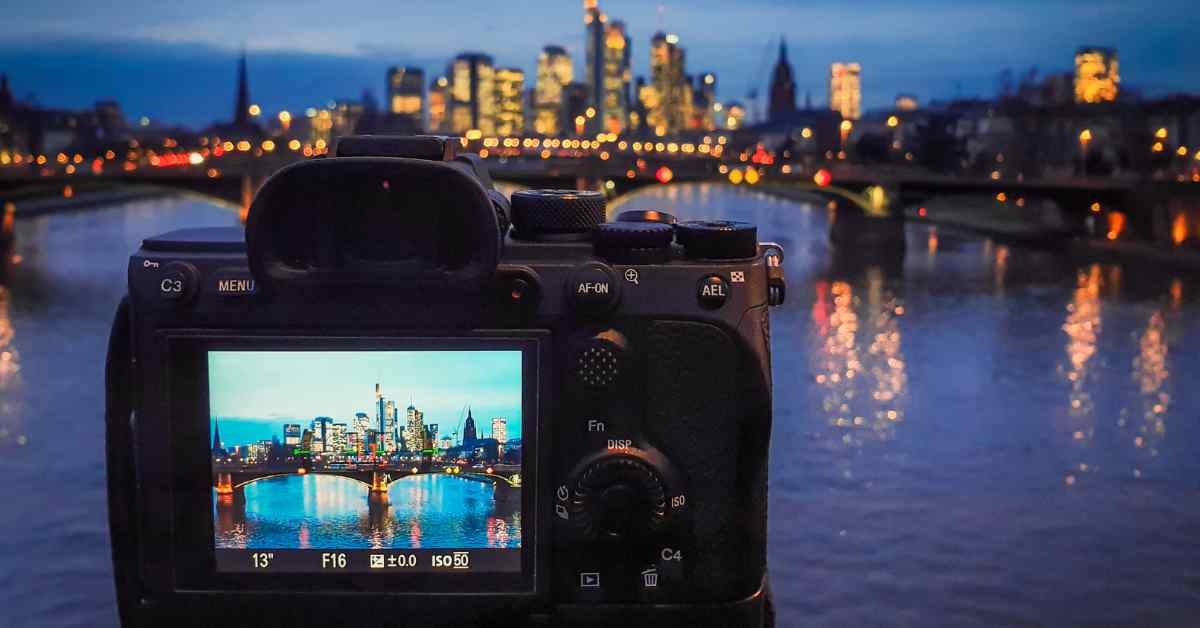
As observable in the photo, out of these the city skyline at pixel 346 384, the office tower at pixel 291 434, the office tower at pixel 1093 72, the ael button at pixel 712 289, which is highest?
the office tower at pixel 1093 72

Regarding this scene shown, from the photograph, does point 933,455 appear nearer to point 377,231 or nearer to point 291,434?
point 291,434

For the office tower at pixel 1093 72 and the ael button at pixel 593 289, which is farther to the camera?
the office tower at pixel 1093 72

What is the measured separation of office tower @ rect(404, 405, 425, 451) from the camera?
3676mm

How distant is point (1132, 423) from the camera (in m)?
25.0

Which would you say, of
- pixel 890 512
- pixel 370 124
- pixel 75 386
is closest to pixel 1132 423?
pixel 890 512

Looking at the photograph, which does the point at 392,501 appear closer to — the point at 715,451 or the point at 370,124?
the point at 715,451

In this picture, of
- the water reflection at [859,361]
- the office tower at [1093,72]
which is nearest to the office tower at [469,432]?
the water reflection at [859,361]

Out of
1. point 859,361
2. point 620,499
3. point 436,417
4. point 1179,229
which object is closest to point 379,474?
point 436,417

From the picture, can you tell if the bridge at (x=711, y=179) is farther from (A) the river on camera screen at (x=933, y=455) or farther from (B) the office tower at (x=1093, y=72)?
(B) the office tower at (x=1093, y=72)

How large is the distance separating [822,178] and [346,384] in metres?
71.6

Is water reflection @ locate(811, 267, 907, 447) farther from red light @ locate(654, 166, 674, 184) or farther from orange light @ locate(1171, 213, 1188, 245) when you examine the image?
orange light @ locate(1171, 213, 1188, 245)

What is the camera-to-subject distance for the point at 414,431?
372cm

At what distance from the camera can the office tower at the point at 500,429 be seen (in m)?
3.69

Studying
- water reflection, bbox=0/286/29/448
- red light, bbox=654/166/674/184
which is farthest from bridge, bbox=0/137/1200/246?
water reflection, bbox=0/286/29/448
